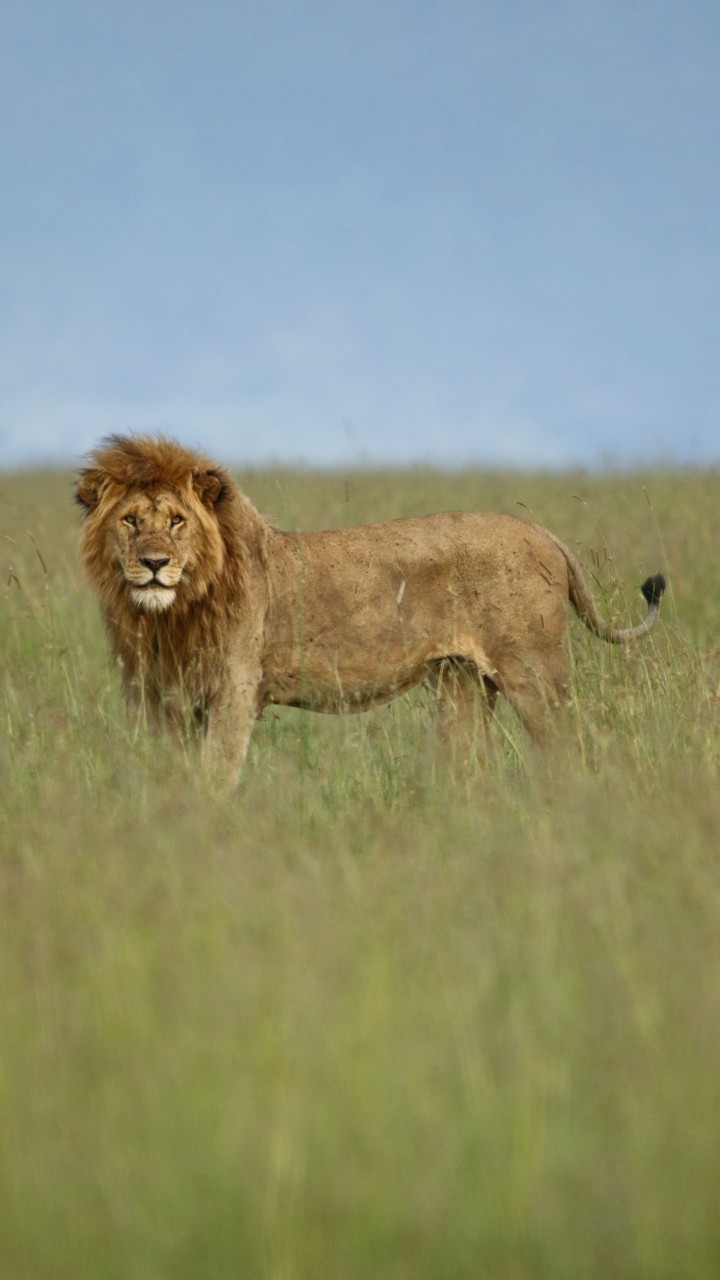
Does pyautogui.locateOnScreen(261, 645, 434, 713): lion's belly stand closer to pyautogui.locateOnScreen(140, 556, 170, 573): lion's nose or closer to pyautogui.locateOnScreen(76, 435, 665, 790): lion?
pyautogui.locateOnScreen(76, 435, 665, 790): lion

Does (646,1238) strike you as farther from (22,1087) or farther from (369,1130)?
(22,1087)

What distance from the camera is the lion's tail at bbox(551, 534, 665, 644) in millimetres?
6215

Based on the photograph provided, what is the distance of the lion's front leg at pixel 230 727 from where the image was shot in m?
5.37

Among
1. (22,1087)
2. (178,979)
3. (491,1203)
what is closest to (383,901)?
(178,979)

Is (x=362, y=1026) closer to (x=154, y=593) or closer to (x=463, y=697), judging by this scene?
(x=154, y=593)

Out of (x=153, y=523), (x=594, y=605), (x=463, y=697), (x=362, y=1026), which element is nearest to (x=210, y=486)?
(x=153, y=523)

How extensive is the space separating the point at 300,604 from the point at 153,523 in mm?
770

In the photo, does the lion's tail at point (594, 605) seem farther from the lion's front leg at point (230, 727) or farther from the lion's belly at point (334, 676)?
the lion's front leg at point (230, 727)

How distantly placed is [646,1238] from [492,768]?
363 cm

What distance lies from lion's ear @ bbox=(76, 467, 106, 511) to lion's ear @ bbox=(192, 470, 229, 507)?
0.36 meters

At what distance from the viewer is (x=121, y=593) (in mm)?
5605

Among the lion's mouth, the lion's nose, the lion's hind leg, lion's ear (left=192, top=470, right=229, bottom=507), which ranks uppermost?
lion's ear (left=192, top=470, right=229, bottom=507)

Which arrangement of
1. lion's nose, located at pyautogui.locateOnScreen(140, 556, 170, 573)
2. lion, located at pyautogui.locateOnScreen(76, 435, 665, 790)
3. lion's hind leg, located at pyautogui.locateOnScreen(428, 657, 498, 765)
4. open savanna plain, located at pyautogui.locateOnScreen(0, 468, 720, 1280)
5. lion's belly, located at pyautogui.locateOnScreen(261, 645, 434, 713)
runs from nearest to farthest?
open savanna plain, located at pyautogui.locateOnScreen(0, 468, 720, 1280), lion's nose, located at pyautogui.locateOnScreen(140, 556, 170, 573), lion, located at pyautogui.locateOnScreen(76, 435, 665, 790), lion's belly, located at pyautogui.locateOnScreen(261, 645, 434, 713), lion's hind leg, located at pyautogui.locateOnScreen(428, 657, 498, 765)

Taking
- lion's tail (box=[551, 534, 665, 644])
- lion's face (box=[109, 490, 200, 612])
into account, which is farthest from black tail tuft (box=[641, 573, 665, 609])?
lion's face (box=[109, 490, 200, 612])
